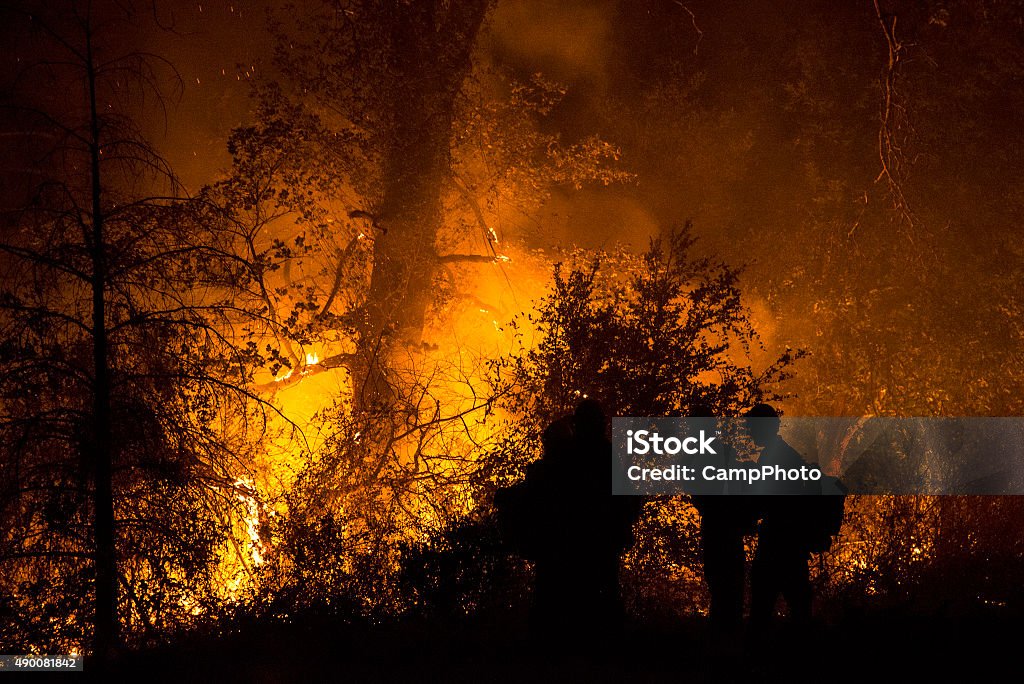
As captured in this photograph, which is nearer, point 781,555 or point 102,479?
point 781,555

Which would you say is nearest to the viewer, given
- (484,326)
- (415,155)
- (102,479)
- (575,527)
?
(575,527)

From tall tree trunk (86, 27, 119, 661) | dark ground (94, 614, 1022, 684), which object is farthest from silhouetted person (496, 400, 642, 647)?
tall tree trunk (86, 27, 119, 661)

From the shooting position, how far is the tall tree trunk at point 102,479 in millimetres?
6324

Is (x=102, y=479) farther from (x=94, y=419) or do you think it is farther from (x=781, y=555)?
(x=781, y=555)

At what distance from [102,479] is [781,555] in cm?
476

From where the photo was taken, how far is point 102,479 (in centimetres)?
634

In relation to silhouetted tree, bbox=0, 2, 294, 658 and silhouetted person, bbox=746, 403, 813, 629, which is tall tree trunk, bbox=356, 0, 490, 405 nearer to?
silhouetted tree, bbox=0, 2, 294, 658

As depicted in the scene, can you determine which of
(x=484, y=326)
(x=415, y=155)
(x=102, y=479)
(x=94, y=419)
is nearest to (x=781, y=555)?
(x=102, y=479)

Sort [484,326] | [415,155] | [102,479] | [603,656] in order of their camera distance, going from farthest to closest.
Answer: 1. [484,326]
2. [415,155]
3. [102,479]
4. [603,656]

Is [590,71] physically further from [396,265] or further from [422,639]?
[422,639]

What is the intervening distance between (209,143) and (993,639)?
599 inches

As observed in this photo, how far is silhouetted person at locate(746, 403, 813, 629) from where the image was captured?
607 cm

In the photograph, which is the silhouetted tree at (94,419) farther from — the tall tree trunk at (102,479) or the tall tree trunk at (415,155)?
the tall tree trunk at (415,155)

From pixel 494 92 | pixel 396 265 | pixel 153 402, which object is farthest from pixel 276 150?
pixel 153 402
